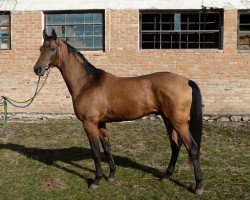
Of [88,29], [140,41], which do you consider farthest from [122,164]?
[88,29]

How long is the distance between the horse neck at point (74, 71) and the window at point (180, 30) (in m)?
5.86

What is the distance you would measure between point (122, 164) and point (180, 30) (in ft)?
19.9

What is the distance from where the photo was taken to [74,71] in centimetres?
586

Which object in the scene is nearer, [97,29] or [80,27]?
[97,29]

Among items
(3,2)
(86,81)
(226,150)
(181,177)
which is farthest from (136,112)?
(3,2)

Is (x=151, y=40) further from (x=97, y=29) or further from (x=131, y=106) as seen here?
(x=131, y=106)

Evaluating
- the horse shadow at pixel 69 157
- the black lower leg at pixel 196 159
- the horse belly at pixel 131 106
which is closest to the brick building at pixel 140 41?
the horse shadow at pixel 69 157

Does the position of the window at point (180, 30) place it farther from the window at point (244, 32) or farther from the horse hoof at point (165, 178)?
the horse hoof at point (165, 178)

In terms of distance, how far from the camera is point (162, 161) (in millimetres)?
6914

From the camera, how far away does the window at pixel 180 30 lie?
11359 mm

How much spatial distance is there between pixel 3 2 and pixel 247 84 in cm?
816

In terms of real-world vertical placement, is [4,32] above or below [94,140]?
above

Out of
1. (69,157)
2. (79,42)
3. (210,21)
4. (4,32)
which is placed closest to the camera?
(69,157)

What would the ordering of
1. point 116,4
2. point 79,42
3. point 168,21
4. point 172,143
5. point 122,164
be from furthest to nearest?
point 79,42 → point 168,21 → point 116,4 → point 122,164 → point 172,143
